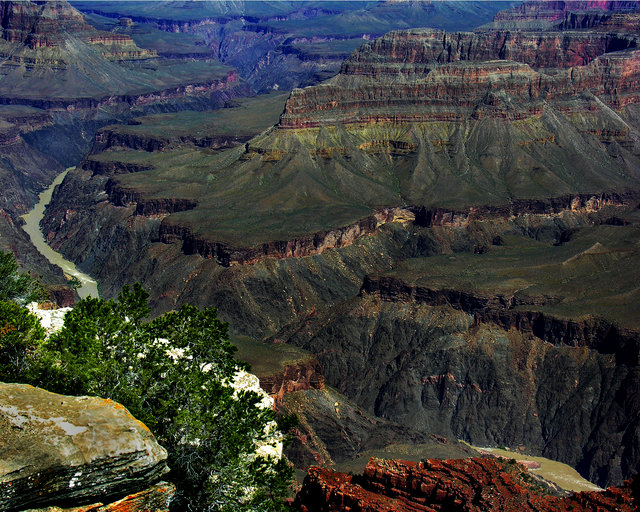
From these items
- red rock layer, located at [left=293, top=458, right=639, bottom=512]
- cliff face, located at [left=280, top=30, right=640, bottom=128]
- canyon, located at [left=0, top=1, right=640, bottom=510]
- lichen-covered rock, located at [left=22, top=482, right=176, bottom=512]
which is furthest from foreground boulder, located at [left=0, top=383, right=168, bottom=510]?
cliff face, located at [left=280, top=30, right=640, bottom=128]

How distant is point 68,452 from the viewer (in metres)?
25.6

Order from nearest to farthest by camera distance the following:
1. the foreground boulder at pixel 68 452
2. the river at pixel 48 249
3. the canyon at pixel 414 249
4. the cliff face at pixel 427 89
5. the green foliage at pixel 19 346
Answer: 1. the foreground boulder at pixel 68 452
2. the green foliage at pixel 19 346
3. the canyon at pixel 414 249
4. the river at pixel 48 249
5. the cliff face at pixel 427 89

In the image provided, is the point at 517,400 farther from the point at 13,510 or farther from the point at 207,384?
the point at 13,510

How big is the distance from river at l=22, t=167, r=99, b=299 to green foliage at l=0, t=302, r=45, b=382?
80412mm

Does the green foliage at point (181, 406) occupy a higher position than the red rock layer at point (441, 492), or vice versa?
the green foliage at point (181, 406)

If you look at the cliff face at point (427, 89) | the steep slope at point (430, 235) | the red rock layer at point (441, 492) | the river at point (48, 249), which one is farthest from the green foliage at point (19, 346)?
the cliff face at point (427, 89)

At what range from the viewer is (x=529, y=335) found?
9238 centimetres

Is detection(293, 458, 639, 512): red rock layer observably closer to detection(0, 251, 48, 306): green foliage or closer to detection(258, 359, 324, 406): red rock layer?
detection(0, 251, 48, 306): green foliage

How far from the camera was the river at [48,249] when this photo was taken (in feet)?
413

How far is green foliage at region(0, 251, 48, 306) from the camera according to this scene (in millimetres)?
47938

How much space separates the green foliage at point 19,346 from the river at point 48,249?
80412 mm

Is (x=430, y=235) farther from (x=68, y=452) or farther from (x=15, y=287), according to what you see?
(x=68, y=452)

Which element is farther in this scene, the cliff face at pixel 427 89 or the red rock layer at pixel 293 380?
the cliff face at pixel 427 89

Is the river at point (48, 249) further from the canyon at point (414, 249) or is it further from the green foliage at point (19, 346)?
the green foliage at point (19, 346)
